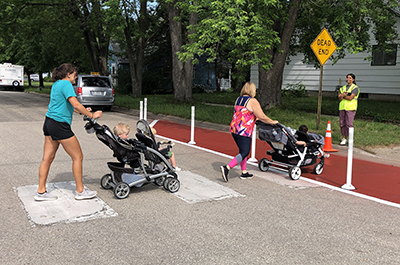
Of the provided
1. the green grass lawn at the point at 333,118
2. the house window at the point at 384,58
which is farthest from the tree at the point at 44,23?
the house window at the point at 384,58

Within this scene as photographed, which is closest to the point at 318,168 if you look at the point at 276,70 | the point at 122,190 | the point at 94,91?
the point at 122,190

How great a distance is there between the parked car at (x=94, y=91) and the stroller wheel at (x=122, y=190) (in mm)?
15494

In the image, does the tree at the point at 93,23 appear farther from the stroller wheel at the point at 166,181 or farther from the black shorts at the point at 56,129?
the black shorts at the point at 56,129

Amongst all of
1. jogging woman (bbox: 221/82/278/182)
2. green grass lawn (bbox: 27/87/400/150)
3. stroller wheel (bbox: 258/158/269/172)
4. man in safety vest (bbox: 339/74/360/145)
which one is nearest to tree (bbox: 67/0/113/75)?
green grass lawn (bbox: 27/87/400/150)

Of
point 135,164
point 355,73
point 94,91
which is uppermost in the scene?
point 355,73

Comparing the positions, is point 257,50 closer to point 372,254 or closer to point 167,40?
point 372,254

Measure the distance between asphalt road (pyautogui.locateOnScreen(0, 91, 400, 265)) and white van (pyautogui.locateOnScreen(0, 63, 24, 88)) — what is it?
1614 inches

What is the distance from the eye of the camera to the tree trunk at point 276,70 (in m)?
16.0

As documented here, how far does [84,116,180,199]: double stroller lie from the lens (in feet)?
19.0

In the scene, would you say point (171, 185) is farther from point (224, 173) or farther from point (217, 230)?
point (217, 230)

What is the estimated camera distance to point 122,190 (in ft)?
19.4

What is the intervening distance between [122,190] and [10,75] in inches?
1708

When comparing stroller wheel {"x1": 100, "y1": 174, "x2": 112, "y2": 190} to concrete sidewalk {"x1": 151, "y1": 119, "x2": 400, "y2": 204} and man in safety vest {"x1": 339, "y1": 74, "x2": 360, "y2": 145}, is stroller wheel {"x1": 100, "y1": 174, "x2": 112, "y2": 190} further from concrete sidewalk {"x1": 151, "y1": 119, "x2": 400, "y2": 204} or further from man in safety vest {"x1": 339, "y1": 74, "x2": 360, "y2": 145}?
man in safety vest {"x1": 339, "y1": 74, "x2": 360, "y2": 145}

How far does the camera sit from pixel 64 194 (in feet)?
19.7
